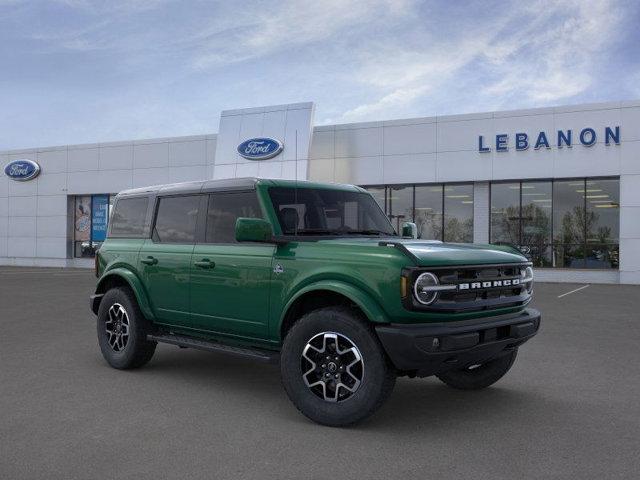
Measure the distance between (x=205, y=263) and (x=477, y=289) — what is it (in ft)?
8.10

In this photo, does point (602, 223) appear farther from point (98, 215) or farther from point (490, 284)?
point (98, 215)

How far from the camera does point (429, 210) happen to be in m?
25.0

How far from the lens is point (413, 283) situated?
14.6ft

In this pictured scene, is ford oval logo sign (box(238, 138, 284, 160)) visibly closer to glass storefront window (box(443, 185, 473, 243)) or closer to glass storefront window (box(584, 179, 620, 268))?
glass storefront window (box(443, 185, 473, 243))

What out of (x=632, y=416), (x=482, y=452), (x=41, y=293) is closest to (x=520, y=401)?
(x=632, y=416)

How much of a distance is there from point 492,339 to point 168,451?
→ 8.11ft

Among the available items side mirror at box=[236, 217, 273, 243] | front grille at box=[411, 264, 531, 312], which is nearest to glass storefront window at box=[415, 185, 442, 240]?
front grille at box=[411, 264, 531, 312]

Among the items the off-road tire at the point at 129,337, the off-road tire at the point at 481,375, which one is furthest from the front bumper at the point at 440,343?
the off-road tire at the point at 129,337

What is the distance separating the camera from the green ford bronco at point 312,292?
454 centimetres

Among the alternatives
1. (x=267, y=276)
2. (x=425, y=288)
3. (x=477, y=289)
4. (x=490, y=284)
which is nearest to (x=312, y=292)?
(x=267, y=276)

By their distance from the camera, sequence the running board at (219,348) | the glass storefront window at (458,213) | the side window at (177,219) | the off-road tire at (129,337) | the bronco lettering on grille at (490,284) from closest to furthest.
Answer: the bronco lettering on grille at (490,284) < the running board at (219,348) < the side window at (177,219) < the off-road tire at (129,337) < the glass storefront window at (458,213)

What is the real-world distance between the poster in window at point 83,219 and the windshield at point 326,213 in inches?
1118

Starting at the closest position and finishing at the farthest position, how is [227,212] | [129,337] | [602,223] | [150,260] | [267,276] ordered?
[267,276] < [227,212] < [150,260] < [129,337] < [602,223]

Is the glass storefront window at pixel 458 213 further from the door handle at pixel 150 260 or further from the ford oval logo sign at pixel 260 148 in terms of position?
the door handle at pixel 150 260
